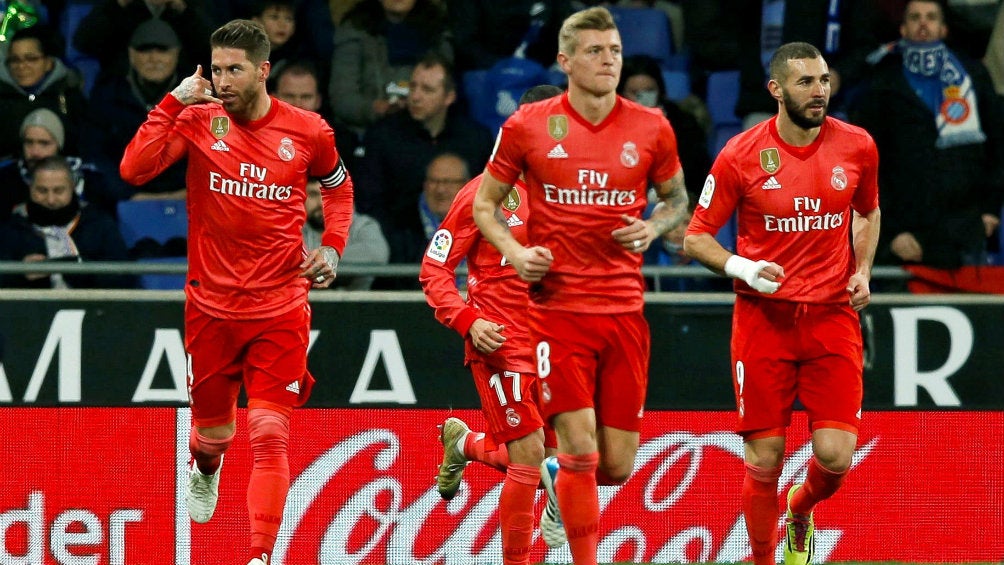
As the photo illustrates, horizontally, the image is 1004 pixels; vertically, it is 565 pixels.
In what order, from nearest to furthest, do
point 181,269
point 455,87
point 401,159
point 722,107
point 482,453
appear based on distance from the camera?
point 482,453 < point 181,269 < point 401,159 < point 455,87 < point 722,107

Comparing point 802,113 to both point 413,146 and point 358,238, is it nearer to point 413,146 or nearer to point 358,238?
point 358,238

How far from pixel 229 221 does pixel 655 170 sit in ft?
6.30

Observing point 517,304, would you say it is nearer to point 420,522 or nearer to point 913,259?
point 420,522

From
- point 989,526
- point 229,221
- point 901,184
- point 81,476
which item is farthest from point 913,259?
point 81,476

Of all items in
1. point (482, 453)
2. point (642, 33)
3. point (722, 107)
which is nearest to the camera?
point (482, 453)

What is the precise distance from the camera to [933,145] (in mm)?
9984

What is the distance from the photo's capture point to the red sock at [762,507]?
7.50 meters

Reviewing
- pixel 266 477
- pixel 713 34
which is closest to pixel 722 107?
pixel 713 34

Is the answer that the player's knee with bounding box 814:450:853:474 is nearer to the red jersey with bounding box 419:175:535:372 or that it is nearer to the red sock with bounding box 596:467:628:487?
the red sock with bounding box 596:467:628:487

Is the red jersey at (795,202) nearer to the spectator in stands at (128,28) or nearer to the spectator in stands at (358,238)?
the spectator in stands at (358,238)

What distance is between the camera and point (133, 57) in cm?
1045

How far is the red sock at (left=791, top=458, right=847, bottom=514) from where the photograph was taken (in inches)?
295

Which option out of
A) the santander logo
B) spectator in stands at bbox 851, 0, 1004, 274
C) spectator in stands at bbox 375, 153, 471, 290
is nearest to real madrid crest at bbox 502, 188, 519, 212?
the santander logo

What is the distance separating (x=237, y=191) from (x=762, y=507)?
8.78 ft
